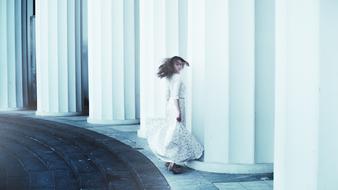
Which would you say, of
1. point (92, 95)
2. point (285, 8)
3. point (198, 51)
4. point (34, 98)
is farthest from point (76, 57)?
point (285, 8)

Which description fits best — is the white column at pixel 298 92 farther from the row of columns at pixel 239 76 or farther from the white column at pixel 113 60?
the white column at pixel 113 60

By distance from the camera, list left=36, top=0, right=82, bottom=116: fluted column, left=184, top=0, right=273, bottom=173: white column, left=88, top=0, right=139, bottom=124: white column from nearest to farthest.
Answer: left=184, top=0, right=273, bottom=173: white column < left=88, top=0, right=139, bottom=124: white column < left=36, top=0, right=82, bottom=116: fluted column

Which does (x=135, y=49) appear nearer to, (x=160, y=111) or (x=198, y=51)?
(x=160, y=111)

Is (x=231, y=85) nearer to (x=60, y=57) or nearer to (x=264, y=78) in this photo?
(x=264, y=78)

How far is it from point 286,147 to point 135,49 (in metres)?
10.9

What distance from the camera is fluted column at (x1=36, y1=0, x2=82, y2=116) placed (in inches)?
683

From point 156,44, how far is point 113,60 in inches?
168

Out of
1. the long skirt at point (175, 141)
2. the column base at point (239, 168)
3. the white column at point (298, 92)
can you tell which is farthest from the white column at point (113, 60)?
the white column at point (298, 92)

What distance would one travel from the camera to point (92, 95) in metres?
14.3

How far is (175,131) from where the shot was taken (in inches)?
277

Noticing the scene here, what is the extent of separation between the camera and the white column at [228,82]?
268 inches

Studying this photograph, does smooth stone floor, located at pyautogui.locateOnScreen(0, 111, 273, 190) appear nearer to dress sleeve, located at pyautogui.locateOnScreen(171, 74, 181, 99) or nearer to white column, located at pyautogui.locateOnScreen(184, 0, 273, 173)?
white column, located at pyautogui.locateOnScreen(184, 0, 273, 173)

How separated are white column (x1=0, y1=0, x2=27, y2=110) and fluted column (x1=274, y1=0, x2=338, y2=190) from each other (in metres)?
18.9

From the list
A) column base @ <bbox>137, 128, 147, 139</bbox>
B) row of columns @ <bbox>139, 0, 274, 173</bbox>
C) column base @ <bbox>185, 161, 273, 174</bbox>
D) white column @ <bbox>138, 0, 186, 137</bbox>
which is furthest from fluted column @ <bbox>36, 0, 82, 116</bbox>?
column base @ <bbox>185, 161, 273, 174</bbox>
